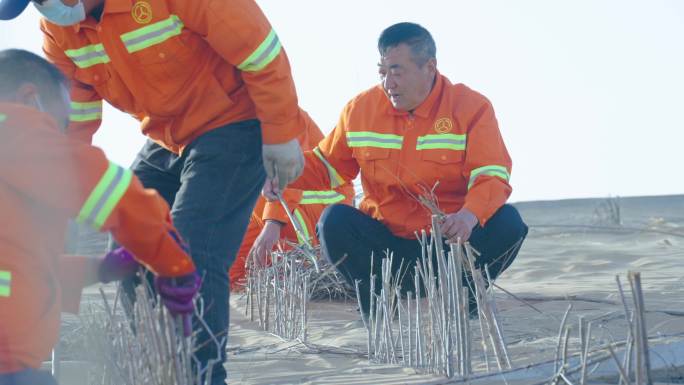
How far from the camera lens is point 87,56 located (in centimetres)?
396

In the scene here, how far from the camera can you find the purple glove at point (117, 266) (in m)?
3.11

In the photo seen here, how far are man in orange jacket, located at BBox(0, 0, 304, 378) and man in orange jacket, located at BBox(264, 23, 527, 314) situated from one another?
200cm

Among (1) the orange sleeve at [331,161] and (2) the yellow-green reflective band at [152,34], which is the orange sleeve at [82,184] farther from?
(1) the orange sleeve at [331,161]

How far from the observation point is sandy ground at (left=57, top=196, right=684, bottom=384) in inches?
171

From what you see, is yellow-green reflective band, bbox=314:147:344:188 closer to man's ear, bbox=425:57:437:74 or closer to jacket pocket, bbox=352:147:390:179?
jacket pocket, bbox=352:147:390:179

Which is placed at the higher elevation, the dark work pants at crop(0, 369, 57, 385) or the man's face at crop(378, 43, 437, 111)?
the man's face at crop(378, 43, 437, 111)

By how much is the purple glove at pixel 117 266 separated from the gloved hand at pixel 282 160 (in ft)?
2.66

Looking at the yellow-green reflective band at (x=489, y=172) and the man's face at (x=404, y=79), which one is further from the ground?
the man's face at (x=404, y=79)

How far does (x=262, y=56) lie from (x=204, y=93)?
24cm

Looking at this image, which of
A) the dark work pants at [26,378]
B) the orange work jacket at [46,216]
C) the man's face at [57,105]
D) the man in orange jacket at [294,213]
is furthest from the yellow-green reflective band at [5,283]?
the man in orange jacket at [294,213]

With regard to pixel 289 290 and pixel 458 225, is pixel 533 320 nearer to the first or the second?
pixel 458 225

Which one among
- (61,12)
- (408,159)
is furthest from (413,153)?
(61,12)

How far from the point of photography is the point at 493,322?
13.1ft

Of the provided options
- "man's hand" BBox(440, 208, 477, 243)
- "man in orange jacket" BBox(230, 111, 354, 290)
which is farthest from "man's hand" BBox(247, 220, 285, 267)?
"man's hand" BBox(440, 208, 477, 243)
